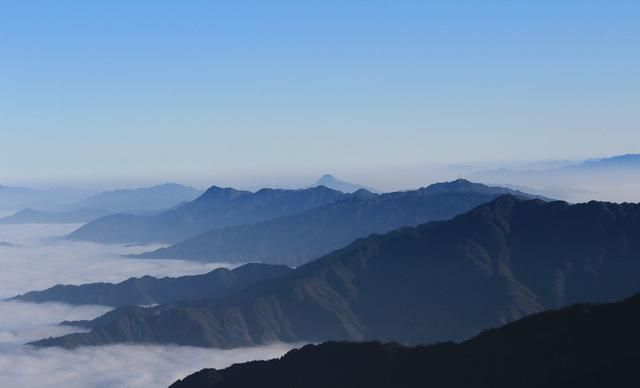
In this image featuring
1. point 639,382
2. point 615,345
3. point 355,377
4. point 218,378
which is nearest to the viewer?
point 639,382

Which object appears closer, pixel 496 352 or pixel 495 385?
pixel 495 385

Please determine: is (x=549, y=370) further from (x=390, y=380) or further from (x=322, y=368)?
(x=322, y=368)

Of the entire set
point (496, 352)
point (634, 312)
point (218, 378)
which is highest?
point (634, 312)

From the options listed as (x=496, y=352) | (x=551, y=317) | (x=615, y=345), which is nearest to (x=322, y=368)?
(x=496, y=352)

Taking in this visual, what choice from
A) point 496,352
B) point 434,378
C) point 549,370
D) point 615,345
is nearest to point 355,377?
point 434,378

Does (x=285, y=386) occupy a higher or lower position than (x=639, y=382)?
lower

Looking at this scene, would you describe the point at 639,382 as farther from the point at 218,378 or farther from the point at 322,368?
the point at 218,378

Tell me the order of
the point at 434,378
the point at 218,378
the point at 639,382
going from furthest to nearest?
the point at 218,378 → the point at 434,378 → the point at 639,382
